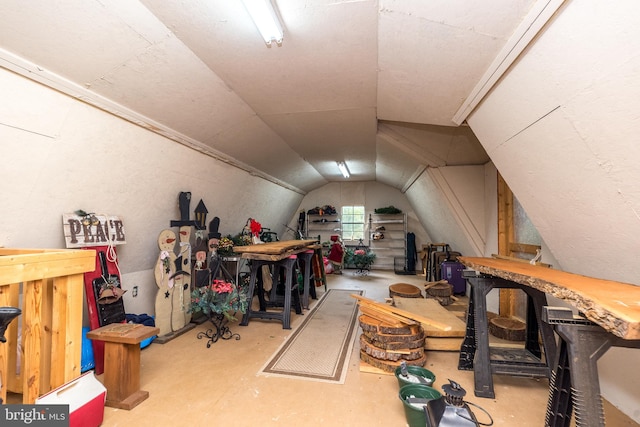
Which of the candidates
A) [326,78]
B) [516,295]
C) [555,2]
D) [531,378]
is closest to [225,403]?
[531,378]

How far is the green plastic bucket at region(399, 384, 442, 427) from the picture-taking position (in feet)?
5.91

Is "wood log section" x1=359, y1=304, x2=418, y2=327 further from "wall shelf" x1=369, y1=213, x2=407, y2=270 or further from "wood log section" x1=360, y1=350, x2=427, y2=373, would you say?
"wall shelf" x1=369, y1=213, x2=407, y2=270

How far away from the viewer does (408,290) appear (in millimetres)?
4926

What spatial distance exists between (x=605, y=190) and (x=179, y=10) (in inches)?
113

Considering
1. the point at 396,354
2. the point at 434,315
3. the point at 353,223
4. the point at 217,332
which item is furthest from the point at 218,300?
the point at 353,223

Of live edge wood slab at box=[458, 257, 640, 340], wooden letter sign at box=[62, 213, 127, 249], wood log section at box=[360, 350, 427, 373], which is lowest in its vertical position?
wood log section at box=[360, 350, 427, 373]

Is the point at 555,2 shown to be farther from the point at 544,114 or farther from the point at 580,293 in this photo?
the point at 580,293

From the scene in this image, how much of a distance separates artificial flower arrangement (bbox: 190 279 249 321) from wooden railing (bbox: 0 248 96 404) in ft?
4.93

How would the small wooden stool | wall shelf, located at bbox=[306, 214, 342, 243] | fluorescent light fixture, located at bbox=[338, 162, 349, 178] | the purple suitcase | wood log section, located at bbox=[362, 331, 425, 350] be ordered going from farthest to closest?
1. wall shelf, located at bbox=[306, 214, 342, 243]
2. fluorescent light fixture, located at bbox=[338, 162, 349, 178]
3. the purple suitcase
4. wood log section, located at bbox=[362, 331, 425, 350]
5. the small wooden stool

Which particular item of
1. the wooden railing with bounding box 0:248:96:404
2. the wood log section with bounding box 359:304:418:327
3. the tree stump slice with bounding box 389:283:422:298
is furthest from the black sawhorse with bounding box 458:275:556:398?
the wooden railing with bounding box 0:248:96:404

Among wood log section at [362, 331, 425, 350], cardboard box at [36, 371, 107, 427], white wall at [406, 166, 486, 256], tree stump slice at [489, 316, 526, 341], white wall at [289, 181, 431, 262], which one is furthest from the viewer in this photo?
white wall at [289, 181, 431, 262]

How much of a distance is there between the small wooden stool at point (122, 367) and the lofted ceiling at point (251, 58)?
185cm

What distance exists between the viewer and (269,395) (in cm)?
229

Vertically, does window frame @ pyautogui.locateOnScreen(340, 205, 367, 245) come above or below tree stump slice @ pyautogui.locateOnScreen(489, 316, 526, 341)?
above
